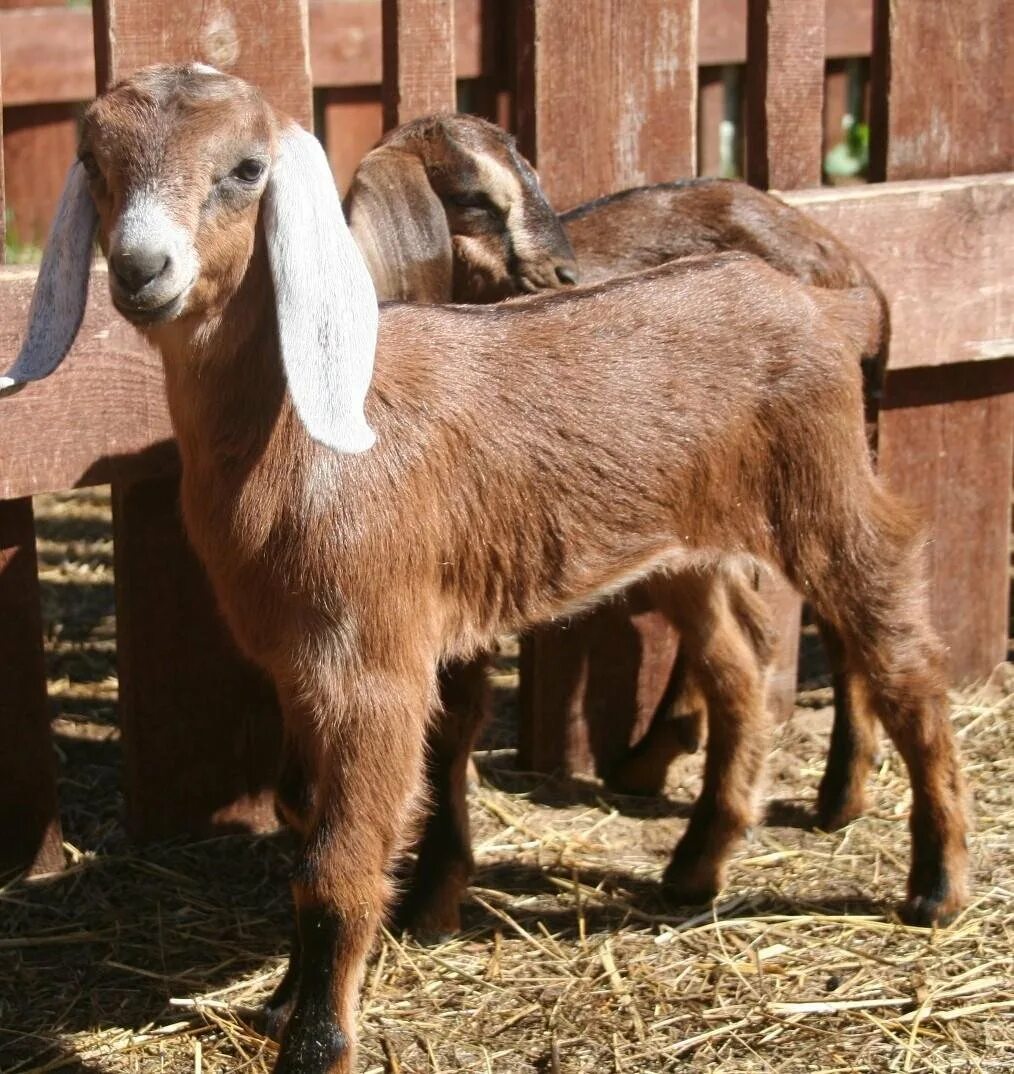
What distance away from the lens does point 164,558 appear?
4.62m

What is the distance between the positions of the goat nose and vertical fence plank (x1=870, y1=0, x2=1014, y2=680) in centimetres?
284

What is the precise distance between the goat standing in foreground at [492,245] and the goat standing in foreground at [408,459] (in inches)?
15.8

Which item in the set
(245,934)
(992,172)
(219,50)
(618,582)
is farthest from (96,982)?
(992,172)

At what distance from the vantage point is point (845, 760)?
503 centimetres

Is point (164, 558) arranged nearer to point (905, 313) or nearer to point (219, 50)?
point (219, 50)

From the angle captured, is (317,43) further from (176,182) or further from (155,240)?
(155,240)


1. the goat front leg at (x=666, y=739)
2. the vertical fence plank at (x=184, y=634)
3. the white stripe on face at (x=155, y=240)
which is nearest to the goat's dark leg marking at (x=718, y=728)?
the goat front leg at (x=666, y=739)

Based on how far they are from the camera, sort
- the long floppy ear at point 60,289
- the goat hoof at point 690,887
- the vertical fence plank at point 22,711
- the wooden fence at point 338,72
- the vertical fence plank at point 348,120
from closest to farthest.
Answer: the long floppy ear at point 60,289 < the vertical fence plank at point 22,711 < the goat hoof at point 690,887 < the wooden fence at point 338,72 < the vertical fence plank at point 348,120

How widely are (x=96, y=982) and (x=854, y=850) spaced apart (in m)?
2.01

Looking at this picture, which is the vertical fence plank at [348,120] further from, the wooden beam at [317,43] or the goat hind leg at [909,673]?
the goat hind leg at [909,673]

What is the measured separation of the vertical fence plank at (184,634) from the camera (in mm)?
4273

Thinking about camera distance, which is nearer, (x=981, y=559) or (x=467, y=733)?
(x=467, y=733)

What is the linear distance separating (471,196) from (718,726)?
1.53 m

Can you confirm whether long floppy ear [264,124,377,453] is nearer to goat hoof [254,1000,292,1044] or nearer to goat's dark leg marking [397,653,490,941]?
goat's dark leg marking [397,653,490,941]
